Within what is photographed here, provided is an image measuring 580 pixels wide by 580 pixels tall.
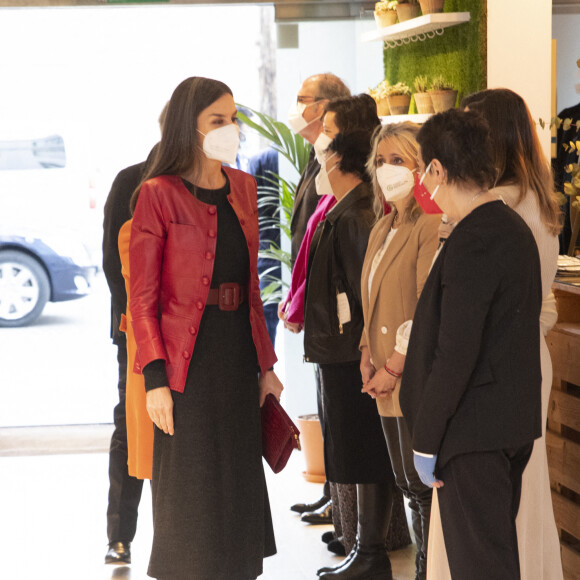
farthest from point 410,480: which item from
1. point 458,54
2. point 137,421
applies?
point 458,54

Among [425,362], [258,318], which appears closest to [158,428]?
[258,318]

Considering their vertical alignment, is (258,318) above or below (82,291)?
above

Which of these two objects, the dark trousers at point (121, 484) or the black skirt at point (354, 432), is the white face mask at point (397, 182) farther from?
the dark trousers at point (121, 484)

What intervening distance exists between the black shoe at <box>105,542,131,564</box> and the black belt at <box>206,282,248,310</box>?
1.48 metres

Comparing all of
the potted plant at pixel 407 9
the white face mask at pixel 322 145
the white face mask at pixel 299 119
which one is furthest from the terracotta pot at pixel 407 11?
the white face mask at pixel 322 145

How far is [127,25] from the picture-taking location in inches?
216

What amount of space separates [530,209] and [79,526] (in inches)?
103

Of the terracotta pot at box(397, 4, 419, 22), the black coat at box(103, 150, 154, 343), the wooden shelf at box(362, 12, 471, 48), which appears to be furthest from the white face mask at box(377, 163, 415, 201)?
the terracotta pot at box(397, 4, 419, 22)

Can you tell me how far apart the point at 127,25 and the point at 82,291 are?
1.77 meters

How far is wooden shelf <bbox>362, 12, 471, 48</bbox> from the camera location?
3.73 meters

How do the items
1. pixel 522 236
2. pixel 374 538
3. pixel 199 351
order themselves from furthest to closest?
1. pixel 374 538
2. pixel 199 351
3. pixel 522 236

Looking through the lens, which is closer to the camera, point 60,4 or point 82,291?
point 60,4

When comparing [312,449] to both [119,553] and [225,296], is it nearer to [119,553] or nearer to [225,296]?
[119,553]

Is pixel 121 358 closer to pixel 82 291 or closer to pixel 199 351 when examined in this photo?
pixel 199 351
